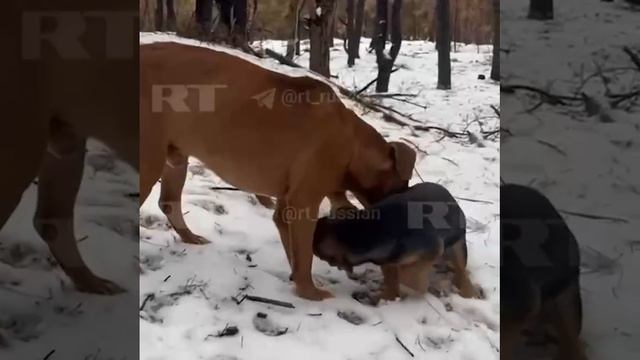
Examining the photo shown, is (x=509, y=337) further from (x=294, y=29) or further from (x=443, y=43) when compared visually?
(x=294, y=29)

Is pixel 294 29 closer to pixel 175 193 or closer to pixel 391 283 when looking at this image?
pixel 175 193

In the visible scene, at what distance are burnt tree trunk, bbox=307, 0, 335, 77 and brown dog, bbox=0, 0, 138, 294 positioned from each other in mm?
315

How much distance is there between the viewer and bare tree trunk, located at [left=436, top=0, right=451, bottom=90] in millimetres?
1454

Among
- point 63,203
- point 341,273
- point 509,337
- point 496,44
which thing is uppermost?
point 496,44

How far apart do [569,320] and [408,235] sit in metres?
0.34

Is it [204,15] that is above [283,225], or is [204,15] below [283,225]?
above

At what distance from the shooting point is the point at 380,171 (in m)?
1.47

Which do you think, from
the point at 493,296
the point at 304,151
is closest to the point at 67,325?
the point at 304,151

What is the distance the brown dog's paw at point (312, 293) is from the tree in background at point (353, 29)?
41 centimetres

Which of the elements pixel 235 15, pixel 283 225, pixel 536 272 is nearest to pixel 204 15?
pixel 235 15

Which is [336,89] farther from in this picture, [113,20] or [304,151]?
[113,20]

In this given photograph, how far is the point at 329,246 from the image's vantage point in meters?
1.48

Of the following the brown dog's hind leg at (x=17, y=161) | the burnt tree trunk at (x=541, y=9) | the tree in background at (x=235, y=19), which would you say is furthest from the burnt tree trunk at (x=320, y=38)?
the brown dog's hind leg at (x=17, y=161)

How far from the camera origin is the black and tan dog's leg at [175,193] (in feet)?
4.77
